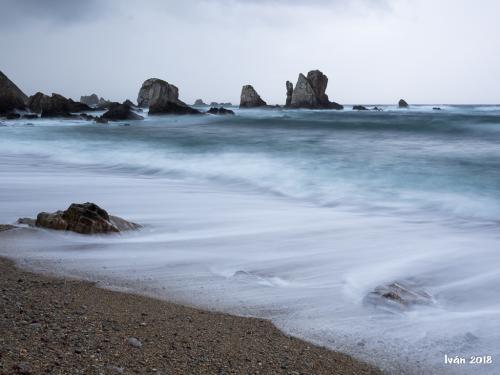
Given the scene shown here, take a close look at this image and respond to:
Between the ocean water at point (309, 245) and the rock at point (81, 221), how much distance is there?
13 centimetres

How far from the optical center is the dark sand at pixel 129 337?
2.14 m

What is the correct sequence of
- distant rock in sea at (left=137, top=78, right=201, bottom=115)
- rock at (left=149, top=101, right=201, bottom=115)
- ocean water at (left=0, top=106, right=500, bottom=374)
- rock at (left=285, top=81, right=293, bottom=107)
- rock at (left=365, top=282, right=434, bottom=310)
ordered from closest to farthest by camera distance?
ocean water at (left=0, top=106, right=500, bottom=374), rock at (left=365, top=282, right=434, bottom=310), rock at (left=149, top=101, right=201, bottom=115), distant rock in sea at (left=137, top=78, right=201, bottom=115), rock at (left=285, top=81, right=293, bottom=107)

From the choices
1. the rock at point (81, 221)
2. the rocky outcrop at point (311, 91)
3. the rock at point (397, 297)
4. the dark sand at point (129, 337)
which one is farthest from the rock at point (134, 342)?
the rocky outcrop at point (311, 91)

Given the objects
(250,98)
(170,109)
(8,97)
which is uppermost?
(250,98)

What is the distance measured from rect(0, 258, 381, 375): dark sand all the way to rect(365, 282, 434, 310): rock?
0.94 metres

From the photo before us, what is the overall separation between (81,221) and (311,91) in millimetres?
78180

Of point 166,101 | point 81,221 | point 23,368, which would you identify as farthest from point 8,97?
point 23,368

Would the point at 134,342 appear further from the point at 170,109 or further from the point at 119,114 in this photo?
the point at 170,109

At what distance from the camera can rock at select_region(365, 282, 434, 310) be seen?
11.2 feet

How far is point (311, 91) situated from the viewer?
7994cm

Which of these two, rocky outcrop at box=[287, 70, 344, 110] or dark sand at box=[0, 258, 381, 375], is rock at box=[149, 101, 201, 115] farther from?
dark sand at box=[0, 258, 381, 375]

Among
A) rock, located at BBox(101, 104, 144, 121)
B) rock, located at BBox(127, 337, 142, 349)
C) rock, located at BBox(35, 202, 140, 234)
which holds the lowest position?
rock, located at BBox(127, 337, 142, 349)

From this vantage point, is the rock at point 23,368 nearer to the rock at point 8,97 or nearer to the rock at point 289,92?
the rock at point 8,97

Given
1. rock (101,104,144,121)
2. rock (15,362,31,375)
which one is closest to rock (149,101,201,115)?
rock (101,104,144,121)
